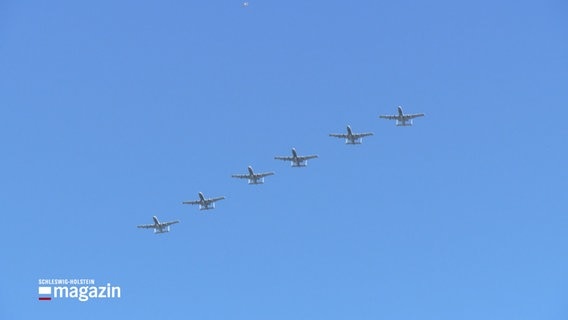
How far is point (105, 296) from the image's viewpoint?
180 metres

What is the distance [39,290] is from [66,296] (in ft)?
18.3

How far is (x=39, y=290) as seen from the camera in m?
182

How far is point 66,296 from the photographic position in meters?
181

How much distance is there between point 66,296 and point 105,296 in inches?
306

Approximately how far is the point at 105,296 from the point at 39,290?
43.6 ft
